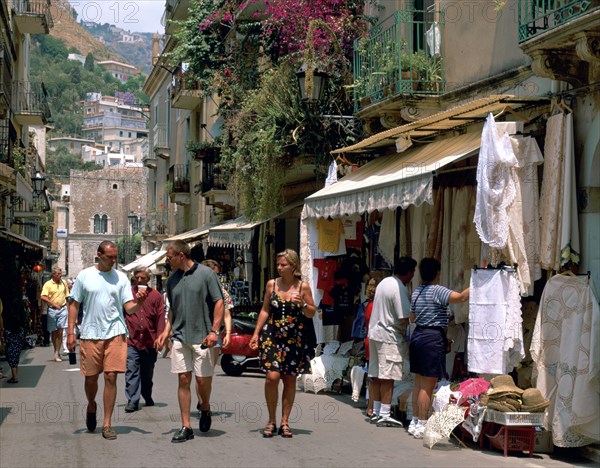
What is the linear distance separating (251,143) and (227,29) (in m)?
7.30

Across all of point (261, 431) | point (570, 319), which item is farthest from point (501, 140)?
point (261, 431)

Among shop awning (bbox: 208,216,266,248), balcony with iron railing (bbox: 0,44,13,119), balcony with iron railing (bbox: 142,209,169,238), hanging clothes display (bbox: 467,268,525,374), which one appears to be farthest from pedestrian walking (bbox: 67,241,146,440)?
balcony with iron railing (bbox: 142,209,169,238)

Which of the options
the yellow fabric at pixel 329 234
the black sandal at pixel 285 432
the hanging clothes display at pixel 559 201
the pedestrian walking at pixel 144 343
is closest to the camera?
the hanging clothes display at pixel 559 201

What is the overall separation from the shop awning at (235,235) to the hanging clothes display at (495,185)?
11604 mm

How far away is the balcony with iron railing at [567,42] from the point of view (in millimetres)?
8414

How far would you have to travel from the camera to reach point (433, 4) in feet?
46.9

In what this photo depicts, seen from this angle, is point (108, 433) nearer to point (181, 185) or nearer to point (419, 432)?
point (419, 432)

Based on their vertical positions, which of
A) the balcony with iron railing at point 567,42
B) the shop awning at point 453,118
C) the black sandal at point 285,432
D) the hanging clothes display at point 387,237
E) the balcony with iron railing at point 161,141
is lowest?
the black sandal at point 285,432

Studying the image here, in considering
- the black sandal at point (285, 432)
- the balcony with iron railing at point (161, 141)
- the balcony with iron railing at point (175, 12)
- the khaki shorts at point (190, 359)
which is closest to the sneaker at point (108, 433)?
the khaki shorts at point (190, 359)

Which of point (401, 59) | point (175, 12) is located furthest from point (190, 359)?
point (175, 12)

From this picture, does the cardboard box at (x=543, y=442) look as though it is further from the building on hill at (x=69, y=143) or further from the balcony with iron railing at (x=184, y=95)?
the building on hill at (x=69, y=143)

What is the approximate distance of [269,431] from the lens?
9.07 metres

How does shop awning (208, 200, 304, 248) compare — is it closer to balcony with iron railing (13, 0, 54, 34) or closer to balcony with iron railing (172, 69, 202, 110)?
balcony with iron railing (172, 69, 202, 110)

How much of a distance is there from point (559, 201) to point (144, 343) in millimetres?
5494
